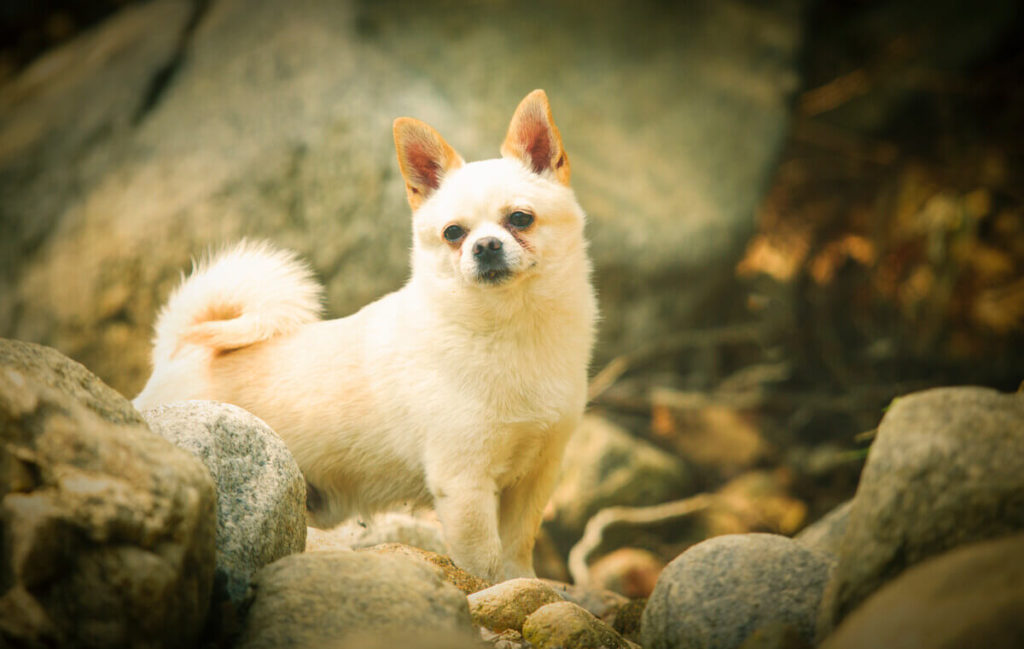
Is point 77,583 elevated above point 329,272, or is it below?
below

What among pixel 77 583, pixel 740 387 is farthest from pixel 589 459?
pixel 77 583

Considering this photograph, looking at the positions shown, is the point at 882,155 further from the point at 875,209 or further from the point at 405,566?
the point at 405,566

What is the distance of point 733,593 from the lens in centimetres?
197

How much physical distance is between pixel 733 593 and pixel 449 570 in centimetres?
100

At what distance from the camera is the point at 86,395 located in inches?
74.3

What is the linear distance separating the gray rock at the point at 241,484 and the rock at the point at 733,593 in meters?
1.03

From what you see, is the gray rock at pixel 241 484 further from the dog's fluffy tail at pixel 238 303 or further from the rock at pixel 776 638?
the rock at pixel 776 638

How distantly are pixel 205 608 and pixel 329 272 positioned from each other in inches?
110

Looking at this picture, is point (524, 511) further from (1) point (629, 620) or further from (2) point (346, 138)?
(2) point (346, 138)

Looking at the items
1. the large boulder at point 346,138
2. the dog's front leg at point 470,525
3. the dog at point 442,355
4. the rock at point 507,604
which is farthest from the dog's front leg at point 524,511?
the large boulder at point 346,138

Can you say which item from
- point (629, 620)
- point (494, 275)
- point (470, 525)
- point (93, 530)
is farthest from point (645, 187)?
point (93, 530)

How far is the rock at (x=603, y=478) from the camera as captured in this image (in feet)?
14.5

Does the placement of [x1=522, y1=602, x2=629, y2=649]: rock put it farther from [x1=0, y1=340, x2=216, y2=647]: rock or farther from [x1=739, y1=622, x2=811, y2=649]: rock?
[x1=0, y1=340, x2=216, y2=647]: rock

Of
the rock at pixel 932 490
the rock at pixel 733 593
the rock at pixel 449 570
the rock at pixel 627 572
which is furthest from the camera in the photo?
the rock at pixel 627 572
